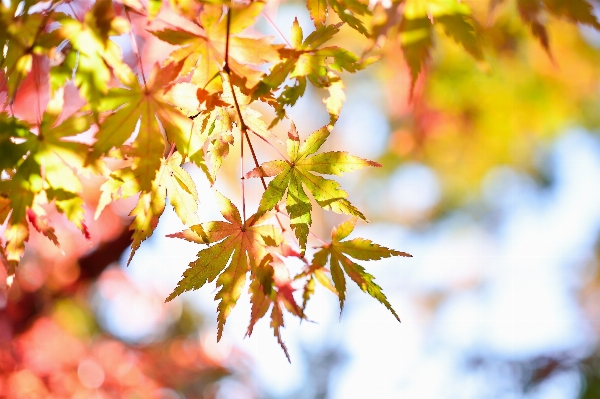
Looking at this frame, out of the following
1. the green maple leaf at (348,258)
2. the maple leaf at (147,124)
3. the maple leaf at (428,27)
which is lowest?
the green maple leaf at (348,258)

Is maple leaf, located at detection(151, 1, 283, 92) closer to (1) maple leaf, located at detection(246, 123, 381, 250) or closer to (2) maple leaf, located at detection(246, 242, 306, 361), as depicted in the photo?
(1) maple leaf, located at detection(246, 123, 381, 250)

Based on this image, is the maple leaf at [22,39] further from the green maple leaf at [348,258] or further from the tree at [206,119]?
the green maple leaf at [348,258]

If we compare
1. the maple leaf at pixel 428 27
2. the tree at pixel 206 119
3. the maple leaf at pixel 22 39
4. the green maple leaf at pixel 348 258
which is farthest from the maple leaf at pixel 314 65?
the maple leaf at pixel 22 39

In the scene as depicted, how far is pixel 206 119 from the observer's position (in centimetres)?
86

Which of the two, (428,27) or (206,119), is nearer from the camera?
(428,27)

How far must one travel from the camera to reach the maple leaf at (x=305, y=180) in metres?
0.84

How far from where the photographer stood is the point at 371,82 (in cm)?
651

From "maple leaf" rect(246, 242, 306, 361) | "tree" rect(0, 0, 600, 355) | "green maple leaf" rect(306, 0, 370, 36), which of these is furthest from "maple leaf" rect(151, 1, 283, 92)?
"maple leaf" rect(246, 242, 306, 361)

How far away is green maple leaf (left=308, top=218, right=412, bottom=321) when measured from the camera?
0.86 meters

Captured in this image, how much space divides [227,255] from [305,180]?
198 millimetres

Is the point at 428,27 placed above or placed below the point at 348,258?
above

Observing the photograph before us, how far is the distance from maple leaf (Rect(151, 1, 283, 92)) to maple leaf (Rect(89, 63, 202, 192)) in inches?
1.3

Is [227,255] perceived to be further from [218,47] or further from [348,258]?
[218,47]

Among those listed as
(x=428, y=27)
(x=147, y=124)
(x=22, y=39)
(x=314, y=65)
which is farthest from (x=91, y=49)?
(x=428, y=27)
